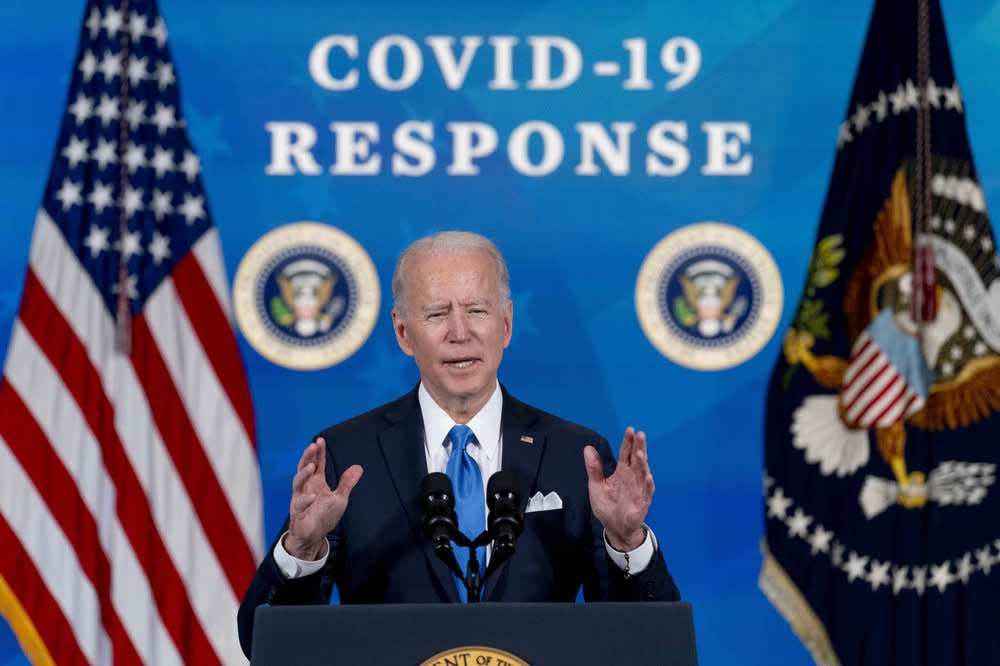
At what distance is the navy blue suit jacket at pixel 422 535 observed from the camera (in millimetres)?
2170

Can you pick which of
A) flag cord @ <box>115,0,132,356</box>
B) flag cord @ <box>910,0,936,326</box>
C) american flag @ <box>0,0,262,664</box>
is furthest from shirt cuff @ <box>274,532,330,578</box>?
flag cord @ <box>910,0,936,326</box>

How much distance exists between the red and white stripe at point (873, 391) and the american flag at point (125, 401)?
209 cm

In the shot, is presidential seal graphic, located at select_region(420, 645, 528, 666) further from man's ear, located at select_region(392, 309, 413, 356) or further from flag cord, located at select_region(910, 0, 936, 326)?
flag cord, located at select_region(910, 0, 936, 326)

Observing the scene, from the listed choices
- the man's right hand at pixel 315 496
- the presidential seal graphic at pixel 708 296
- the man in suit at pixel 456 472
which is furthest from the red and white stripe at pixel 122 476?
the man's right hand at pixel 315 496

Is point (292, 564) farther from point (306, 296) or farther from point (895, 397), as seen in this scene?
point (895, 397)

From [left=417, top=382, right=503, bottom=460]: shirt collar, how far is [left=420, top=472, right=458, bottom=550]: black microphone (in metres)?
0.46

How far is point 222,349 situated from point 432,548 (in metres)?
2.41

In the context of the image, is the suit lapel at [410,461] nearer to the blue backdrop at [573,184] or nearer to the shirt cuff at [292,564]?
the shirt cuff at [292,564]

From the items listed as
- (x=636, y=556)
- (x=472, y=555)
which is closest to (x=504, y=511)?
(x=472, y=555)

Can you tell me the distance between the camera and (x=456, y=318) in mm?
2293

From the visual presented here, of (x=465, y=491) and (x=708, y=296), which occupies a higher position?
(x=708, y=296)

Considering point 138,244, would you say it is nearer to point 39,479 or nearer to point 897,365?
point 39,479

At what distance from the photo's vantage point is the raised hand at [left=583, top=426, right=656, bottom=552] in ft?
6.35

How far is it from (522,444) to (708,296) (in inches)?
88.8
